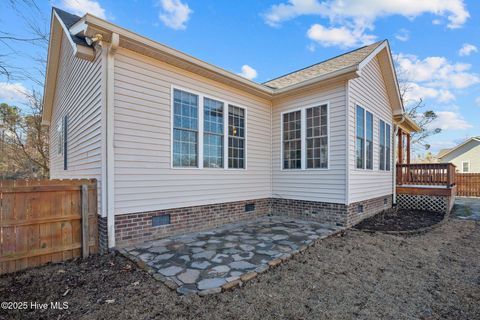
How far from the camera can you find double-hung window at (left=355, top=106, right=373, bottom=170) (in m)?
6.83

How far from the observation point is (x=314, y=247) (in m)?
4.55

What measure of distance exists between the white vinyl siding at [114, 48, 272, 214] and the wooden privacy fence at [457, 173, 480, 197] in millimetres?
16460

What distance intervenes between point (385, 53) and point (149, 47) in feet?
23.6

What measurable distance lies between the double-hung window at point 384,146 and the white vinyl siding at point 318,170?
3.27 meters

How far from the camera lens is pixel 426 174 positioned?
30.8 feet

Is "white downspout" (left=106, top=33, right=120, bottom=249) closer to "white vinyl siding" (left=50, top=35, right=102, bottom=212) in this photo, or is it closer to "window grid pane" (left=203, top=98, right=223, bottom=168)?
"white vinyl siding" (left=50, top=35, right=102, bottom=212)

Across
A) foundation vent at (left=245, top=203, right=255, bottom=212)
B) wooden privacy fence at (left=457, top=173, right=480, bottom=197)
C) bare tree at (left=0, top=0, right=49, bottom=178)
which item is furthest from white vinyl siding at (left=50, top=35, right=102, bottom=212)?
wooden privacy fence at (left=457, top=173, right=480, bottom=197)

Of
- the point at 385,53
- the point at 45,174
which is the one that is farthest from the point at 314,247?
the point at 45,174

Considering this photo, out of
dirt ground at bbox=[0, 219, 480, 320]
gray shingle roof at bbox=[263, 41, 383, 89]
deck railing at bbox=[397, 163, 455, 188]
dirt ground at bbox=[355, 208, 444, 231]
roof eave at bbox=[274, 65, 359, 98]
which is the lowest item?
dirt ground at bbox=[355, 208, 444, 231]

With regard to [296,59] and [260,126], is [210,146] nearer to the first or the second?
[260,126]

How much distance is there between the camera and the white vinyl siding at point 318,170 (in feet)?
20.2

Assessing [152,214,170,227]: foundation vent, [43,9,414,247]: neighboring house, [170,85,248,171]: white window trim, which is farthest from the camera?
[170,85,248,171]: white window trim

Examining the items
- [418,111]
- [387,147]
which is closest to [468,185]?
[418,111]

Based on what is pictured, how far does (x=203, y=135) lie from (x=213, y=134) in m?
0.35
